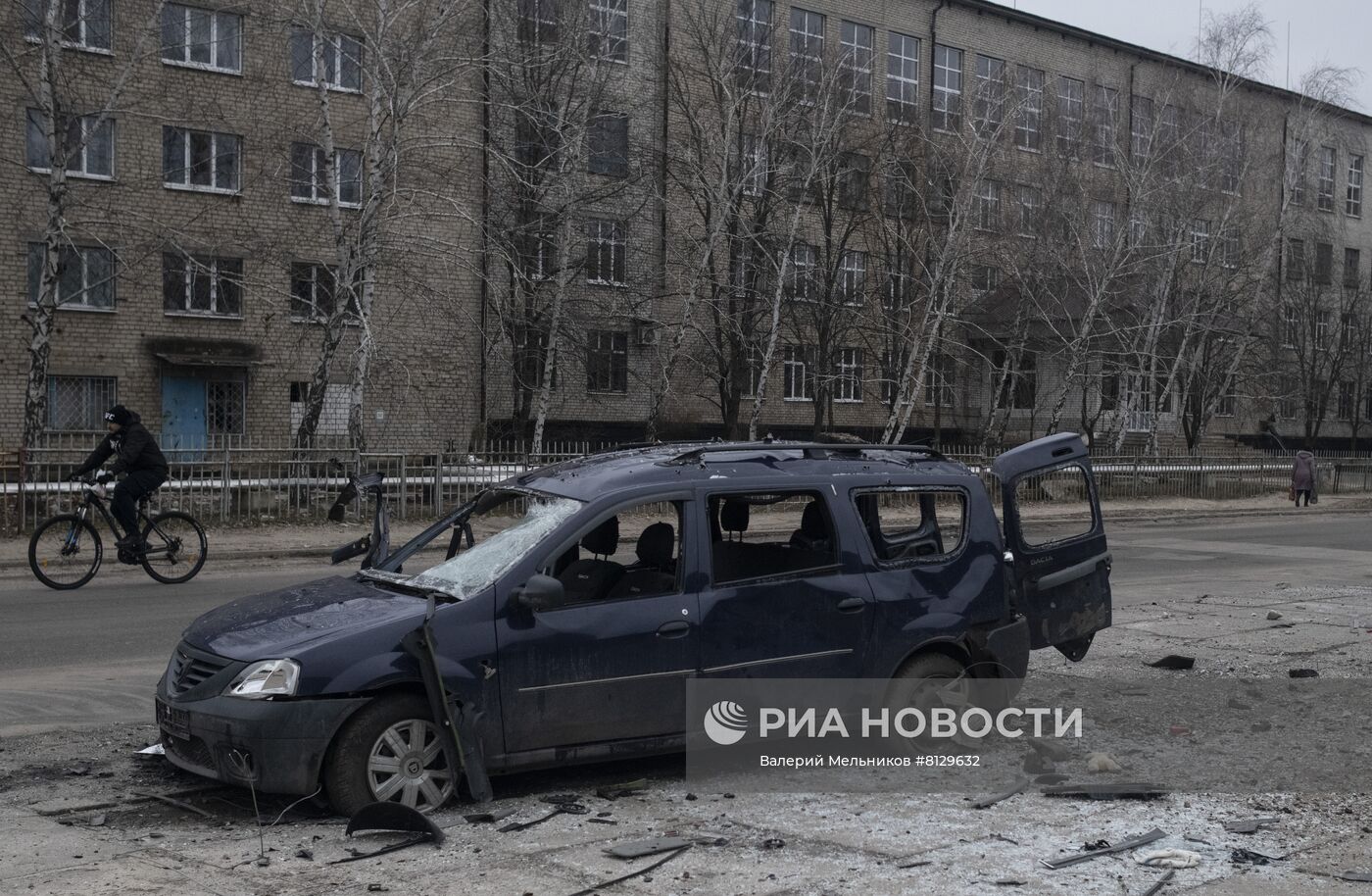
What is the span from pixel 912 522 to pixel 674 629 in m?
1.93

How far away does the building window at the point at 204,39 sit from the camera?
1197 inches

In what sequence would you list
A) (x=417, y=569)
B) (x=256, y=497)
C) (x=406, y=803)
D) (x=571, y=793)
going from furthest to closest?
(x=256, y=497), (x=417, y=569), (x=571, y=793), (x=406, y=803)

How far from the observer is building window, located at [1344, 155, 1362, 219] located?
58875mm

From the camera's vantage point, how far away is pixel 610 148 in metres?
34.3

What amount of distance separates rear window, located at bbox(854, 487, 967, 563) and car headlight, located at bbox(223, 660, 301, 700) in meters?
3.03

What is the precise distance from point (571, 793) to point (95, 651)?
18.1ft

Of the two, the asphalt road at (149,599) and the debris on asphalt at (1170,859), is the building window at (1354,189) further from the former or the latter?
the debris on asphalt at (1170,859)

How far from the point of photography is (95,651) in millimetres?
10258

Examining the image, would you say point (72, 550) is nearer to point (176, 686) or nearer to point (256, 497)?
point (256, 497)

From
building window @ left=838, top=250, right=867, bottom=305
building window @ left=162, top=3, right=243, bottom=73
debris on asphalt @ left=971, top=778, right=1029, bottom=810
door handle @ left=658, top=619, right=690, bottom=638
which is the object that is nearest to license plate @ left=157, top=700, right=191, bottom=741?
door handle @ left=658, top=619, right=690, bottom=638

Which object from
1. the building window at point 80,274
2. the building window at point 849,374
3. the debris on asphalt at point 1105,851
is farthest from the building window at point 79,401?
the debris on asphalt at point 1105,851

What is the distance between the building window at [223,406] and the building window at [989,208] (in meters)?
19.4

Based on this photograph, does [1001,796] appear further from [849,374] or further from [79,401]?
[849,374]

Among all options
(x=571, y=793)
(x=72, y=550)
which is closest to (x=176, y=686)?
(x=571, y=793)
